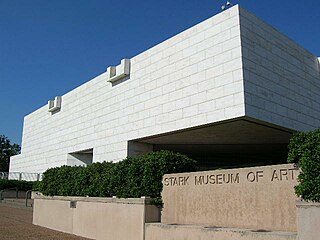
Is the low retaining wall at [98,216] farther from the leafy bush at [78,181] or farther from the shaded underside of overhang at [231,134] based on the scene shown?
the shaded underside of overhang at [231,134]

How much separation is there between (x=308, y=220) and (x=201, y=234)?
2.46 meters

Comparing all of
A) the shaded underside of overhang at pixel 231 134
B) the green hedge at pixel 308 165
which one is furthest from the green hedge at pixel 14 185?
the green hedge at pixel 308 165

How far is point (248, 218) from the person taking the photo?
7.49 metres

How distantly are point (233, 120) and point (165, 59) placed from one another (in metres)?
5.50

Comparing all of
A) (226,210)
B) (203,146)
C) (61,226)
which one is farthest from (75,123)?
(226,210)

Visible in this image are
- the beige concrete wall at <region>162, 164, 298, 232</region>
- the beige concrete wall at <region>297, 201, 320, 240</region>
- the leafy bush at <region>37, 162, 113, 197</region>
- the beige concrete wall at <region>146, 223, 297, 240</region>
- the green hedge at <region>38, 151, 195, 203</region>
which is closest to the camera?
the beige concrete wall at <region>297, 201, 320, 240</region>

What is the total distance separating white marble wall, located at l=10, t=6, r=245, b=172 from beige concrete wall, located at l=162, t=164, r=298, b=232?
6771 millimetres

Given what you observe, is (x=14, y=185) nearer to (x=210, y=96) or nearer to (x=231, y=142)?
(x=231, y=142)

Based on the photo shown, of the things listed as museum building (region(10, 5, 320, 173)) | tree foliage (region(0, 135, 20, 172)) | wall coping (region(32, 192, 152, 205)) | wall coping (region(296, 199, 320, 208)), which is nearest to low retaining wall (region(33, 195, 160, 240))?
wall coping (region(32, 192, 152, 205))

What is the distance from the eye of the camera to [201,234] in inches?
309

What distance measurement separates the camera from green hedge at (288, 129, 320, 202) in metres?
6.14

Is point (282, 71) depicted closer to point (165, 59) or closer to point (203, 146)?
point (165, 59)

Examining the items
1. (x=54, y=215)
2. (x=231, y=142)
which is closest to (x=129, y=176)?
(x=54, y=215)

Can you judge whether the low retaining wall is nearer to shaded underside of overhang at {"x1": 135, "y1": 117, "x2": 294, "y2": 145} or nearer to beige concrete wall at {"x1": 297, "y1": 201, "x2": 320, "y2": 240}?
beige concrete wall at {"x1": 297, "y1": 201, "x2": 320, "y2": 240}
